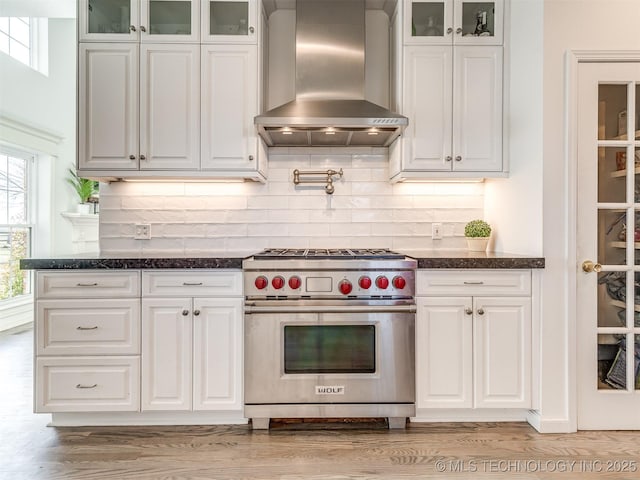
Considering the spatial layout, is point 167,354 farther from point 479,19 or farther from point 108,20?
point 479,19

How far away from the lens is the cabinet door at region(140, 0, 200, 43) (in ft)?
8.01

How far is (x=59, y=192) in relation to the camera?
204 inches

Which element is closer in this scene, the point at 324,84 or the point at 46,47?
the point at 324,84

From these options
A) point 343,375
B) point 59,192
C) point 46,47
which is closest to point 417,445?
point 343,375

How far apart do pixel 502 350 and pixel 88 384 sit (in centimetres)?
225

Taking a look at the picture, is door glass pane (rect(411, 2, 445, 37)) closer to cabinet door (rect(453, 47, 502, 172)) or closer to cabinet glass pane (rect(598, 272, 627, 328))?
cabinet door (rect(453, 47, 502, 172))

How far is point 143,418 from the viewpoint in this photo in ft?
7.35

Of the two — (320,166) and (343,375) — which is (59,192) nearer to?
(320,166)

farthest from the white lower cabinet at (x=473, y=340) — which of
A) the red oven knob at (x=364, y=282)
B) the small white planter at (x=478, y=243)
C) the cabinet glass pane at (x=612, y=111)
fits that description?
the cabinet glass pane at (x=612, y=111)

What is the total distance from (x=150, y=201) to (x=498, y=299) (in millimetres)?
2336

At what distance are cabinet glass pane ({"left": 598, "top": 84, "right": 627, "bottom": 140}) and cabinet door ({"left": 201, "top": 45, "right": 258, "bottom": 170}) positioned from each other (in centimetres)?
195

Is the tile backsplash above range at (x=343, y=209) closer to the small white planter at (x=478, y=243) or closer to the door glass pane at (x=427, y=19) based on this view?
the small white planter at (x=478, y=243)

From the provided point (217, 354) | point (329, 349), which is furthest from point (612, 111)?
point (217, 354)

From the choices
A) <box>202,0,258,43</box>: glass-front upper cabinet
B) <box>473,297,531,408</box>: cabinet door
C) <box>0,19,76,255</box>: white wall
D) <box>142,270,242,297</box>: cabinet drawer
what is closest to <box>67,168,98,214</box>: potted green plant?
<box>0,19,76,255</box>: white wall
